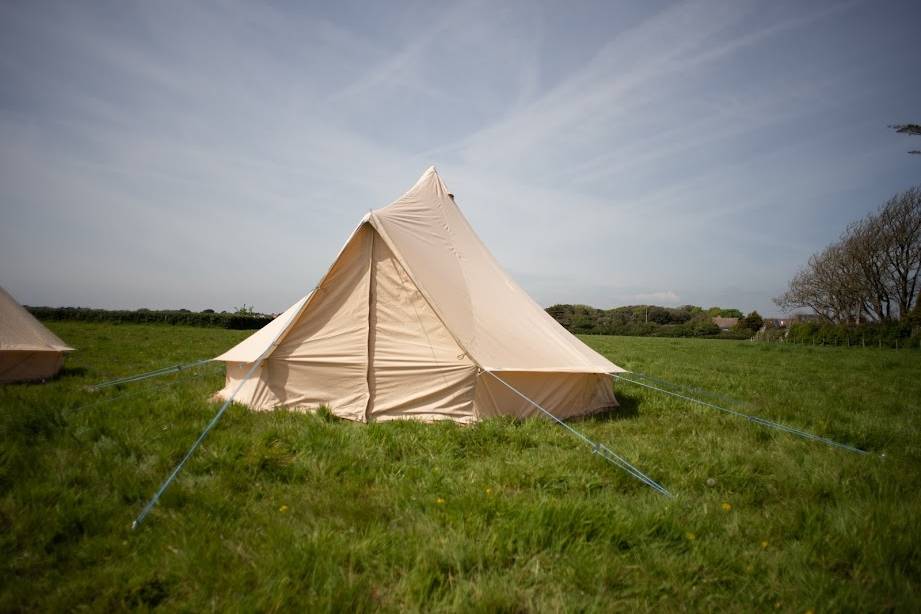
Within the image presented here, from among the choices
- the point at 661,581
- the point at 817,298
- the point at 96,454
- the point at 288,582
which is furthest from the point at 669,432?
the point at 817,298

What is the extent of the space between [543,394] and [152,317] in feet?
114

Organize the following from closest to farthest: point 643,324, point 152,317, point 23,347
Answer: point 23,347, point 152,317, point 643,324

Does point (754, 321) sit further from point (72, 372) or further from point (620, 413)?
point (72, 372)

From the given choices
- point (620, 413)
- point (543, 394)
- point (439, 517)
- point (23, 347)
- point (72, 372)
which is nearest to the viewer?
point (439, 517)

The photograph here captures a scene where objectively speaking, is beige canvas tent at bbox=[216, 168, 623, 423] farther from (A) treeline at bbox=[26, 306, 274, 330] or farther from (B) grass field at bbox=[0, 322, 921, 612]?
(A) treeline at bbox=[26, 306, 274, 330]

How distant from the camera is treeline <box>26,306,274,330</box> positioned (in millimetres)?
27516

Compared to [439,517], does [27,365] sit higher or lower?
higher

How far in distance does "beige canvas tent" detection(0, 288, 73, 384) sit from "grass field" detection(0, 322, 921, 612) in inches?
96.5

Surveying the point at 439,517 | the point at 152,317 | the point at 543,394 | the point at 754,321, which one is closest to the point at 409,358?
the point at 543,394

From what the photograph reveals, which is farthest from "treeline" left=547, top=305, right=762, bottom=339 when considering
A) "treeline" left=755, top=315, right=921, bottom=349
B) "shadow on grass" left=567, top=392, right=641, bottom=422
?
"shadow on grass" left=567, top=392, right=641, bottom=422

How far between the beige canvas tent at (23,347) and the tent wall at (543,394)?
20.9ft

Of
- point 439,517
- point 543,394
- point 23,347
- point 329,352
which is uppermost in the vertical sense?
point 329,352

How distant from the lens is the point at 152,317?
3128 cm

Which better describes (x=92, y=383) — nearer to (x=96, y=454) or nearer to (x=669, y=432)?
(x=96, y=454)
